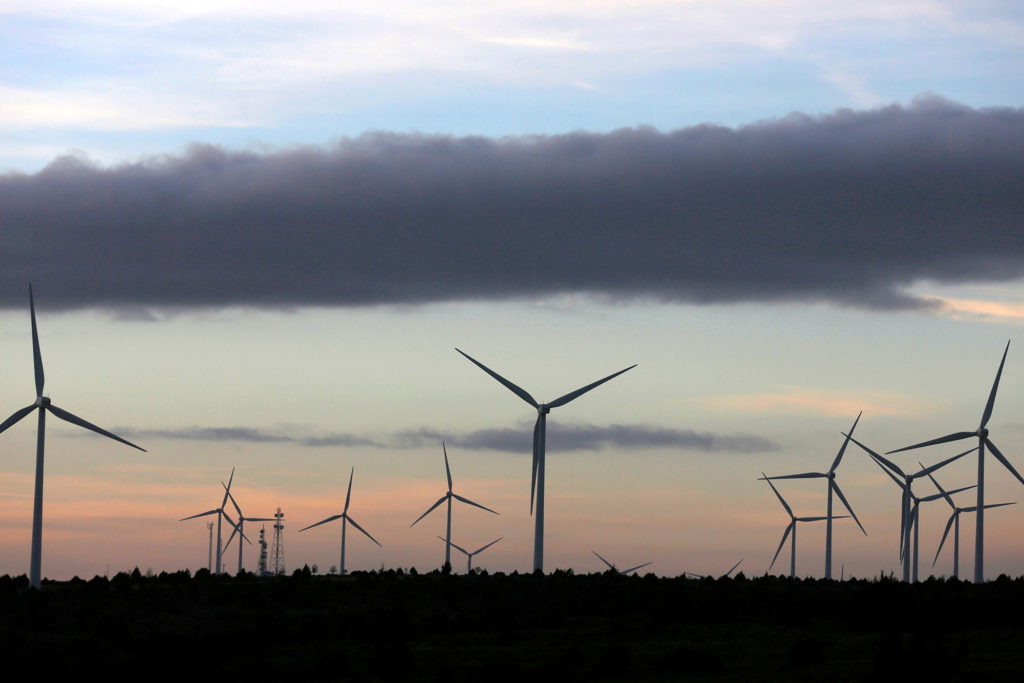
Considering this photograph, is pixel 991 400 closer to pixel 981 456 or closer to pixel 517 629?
pixel 981 456

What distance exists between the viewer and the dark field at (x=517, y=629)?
5769 cm

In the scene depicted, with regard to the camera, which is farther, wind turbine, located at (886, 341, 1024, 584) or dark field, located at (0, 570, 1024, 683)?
wind turbine, located at (886, 341, 1024, 584)

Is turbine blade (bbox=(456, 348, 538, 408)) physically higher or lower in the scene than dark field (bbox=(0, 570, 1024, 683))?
higher

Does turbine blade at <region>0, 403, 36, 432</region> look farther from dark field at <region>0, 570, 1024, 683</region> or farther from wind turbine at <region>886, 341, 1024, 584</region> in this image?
wind turbine at <region>886, 341, 1024, 584</region>

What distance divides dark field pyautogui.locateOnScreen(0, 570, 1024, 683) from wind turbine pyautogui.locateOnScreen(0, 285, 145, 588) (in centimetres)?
413

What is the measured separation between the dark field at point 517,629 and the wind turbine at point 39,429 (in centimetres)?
413

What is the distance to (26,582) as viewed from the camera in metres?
98.7

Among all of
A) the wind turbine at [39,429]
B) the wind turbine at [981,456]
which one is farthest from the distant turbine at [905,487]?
the wind turbine at [39,429]

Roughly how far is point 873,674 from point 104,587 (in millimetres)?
51289

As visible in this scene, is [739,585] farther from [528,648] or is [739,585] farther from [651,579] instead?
[528,648]

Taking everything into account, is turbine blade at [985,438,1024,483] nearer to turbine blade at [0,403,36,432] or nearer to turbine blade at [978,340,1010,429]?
turbine blade at [978,340,1010,429]

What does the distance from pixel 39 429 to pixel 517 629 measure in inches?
1635

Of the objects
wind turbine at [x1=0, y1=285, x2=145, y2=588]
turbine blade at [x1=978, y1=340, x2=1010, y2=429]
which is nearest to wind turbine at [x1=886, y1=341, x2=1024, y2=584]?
turbine blade at [x1=978, y1=340, x2=1010, y2=429]

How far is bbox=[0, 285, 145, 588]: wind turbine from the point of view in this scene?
92.2 meters
